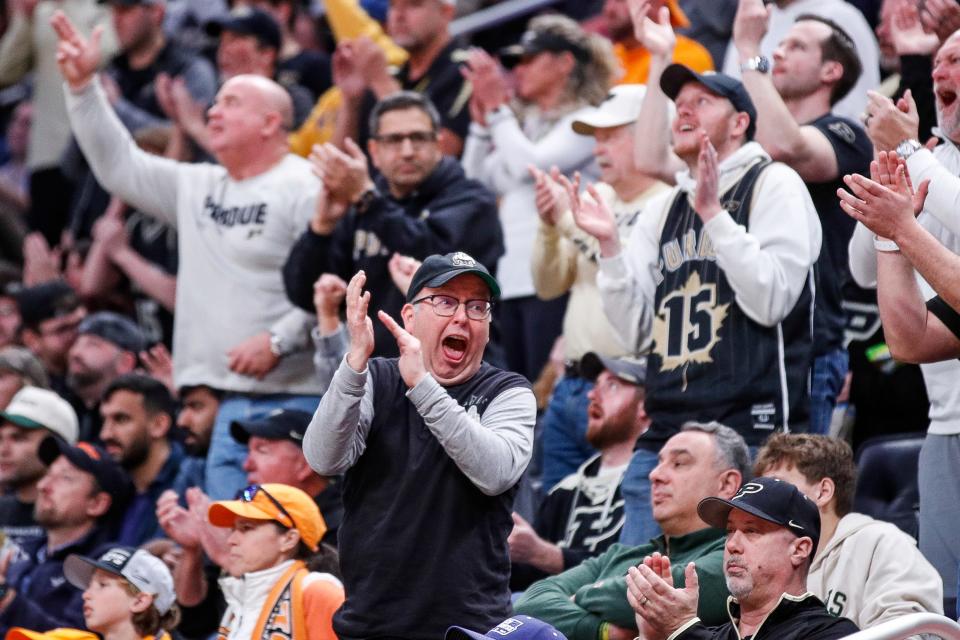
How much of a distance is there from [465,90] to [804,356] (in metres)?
3.51

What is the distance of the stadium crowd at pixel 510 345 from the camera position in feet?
16.2

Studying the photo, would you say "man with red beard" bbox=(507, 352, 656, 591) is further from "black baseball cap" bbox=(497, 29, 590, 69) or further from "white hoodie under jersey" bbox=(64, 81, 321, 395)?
"black baseball cap" bbox=(497, 29, 590, 69)

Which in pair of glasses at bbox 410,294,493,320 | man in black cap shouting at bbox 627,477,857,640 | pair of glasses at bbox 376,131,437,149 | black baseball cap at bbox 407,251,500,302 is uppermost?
black baseball cap at bbox 407,251,500,302

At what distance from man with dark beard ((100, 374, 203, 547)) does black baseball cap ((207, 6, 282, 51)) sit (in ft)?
8.30

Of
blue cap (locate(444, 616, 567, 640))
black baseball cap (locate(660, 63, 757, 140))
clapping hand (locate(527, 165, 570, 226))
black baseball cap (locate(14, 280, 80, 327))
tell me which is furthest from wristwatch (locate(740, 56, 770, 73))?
black baseball cap (locate(14, 280, 80, 327))

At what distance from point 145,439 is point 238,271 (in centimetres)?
98

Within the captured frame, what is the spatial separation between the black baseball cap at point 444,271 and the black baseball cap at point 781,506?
95cm

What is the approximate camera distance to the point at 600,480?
22.7 ft

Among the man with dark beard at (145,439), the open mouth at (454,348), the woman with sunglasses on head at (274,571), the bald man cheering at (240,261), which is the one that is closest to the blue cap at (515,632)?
the open mouth at (454,348)

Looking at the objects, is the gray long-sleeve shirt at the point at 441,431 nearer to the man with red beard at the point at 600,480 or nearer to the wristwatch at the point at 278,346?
the man with red beard at the point at 600,480

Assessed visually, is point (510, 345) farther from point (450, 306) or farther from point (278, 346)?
point (450, 306)

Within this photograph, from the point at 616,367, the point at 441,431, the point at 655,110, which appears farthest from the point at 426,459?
the point at 655,110

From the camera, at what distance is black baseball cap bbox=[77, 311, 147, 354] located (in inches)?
365

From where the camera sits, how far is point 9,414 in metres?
8.36
